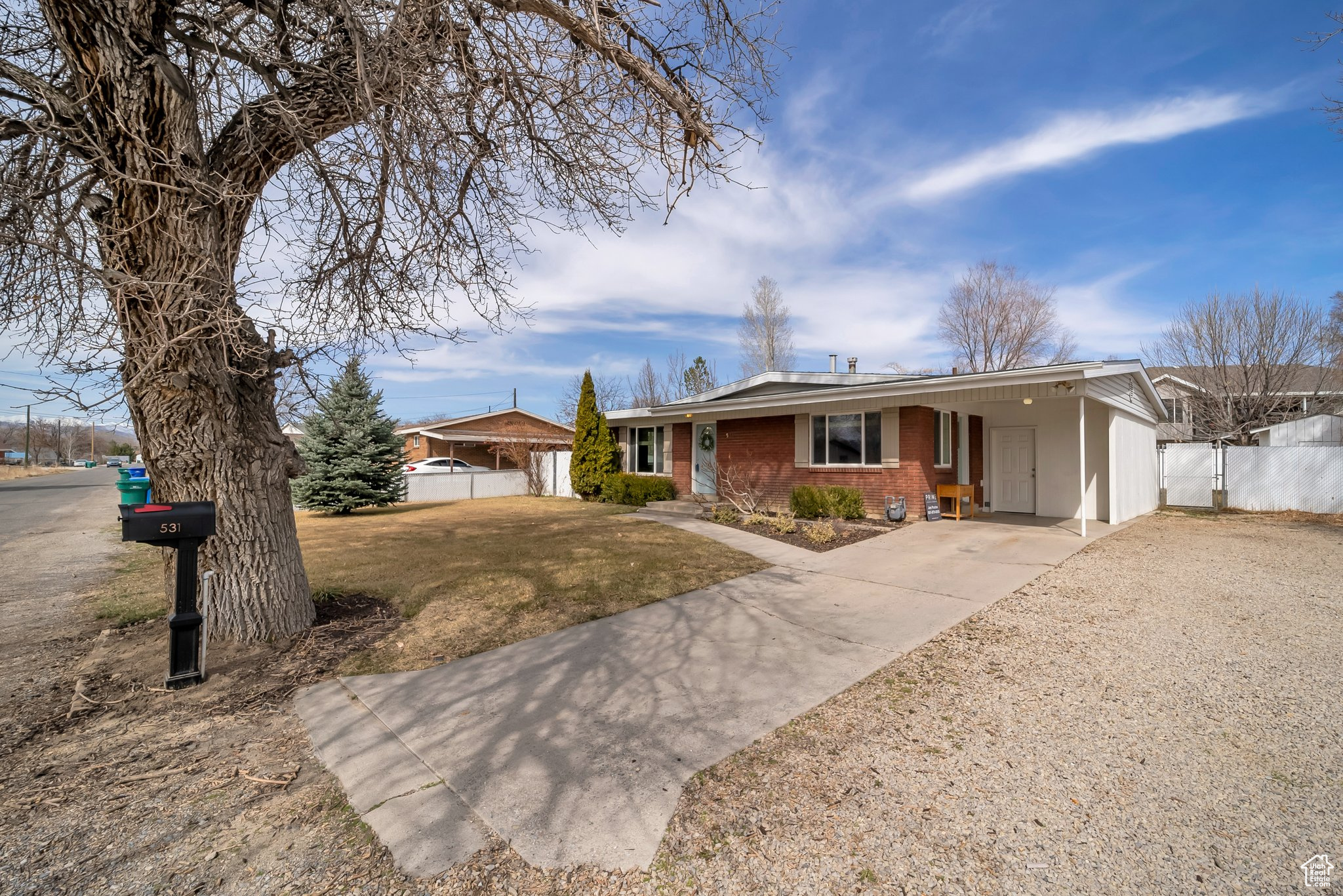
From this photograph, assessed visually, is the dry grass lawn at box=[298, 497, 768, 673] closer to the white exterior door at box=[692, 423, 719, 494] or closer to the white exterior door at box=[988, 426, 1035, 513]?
the white exterior door at box=[692, 423, 719, 494]

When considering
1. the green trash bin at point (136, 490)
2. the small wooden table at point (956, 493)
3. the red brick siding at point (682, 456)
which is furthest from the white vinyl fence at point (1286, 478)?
the green trash bin at point (136, 490)

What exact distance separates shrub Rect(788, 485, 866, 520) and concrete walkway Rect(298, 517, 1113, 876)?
509cm

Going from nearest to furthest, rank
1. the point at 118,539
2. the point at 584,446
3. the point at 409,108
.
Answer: the point at 409,108
the point at 118,539
the point at 584,446

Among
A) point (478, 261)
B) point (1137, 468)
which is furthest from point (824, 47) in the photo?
point (1137, 468)

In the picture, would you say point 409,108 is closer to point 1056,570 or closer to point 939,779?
point 939,779

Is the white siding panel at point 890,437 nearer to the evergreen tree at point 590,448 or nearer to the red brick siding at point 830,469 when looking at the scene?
the red brick siding at point 830,469

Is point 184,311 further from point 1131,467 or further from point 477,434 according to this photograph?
point 477,434

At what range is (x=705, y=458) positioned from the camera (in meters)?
16.7

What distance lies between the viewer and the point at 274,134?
4.52m

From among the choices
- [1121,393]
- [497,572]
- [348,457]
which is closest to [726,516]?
[497,572]

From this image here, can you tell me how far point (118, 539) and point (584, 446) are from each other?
11.3 metres

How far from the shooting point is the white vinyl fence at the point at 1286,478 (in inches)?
547

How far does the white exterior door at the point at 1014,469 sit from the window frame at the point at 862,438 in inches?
147

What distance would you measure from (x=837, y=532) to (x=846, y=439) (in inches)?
133
